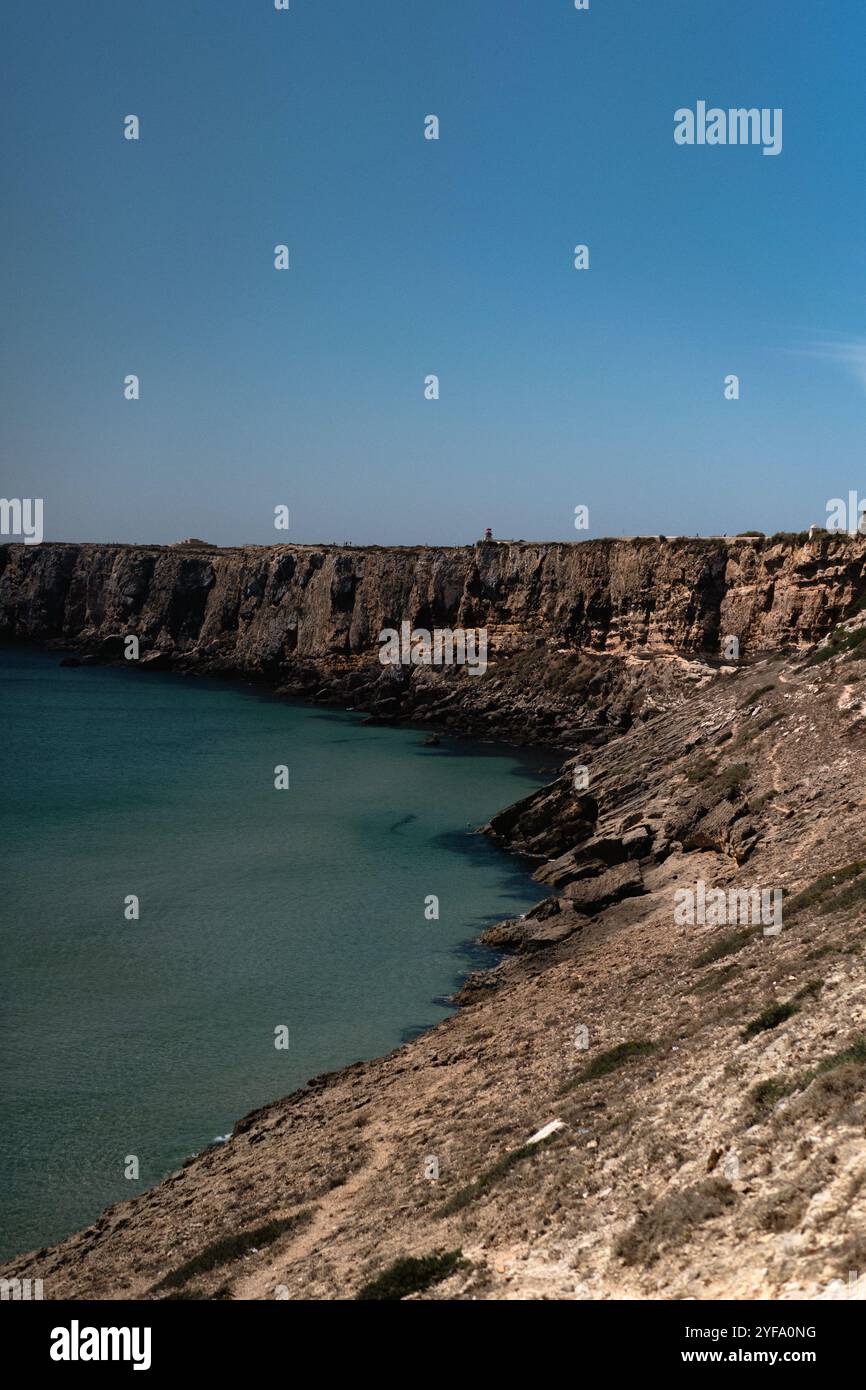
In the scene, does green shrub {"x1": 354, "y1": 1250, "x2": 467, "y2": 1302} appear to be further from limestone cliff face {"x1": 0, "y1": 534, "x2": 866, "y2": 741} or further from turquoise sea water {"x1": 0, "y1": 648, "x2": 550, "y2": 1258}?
limestone cliff face {"x1": 0, "y1": 534, "x2": 866, "y2": 741}

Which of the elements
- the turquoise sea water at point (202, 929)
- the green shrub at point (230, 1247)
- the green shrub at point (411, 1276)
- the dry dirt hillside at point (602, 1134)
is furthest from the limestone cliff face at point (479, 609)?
the green shrub at point (411, 1276)

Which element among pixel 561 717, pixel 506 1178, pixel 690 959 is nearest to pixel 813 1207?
pixel 506 1178

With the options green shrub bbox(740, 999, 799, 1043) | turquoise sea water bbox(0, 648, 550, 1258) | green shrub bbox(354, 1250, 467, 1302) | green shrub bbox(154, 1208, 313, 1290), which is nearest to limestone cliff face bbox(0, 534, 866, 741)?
turquoise sea water bbox(0, 648, 550, 1258)

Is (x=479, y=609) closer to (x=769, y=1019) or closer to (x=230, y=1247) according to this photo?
(x=769, y=1019)

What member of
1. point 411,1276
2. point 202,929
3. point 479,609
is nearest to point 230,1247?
point 411,1276

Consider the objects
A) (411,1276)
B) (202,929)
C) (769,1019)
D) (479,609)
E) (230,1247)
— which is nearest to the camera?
(411,1276)

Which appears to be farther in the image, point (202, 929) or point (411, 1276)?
point (202, 929)
